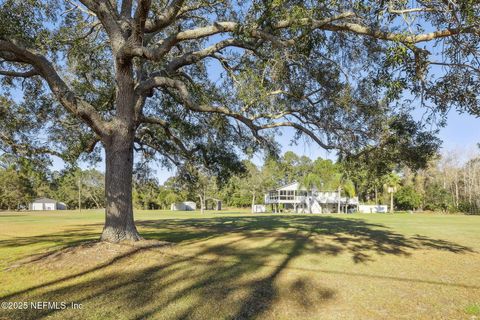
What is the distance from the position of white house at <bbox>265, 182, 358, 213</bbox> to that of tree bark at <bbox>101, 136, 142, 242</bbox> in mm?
59176

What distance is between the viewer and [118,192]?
10.4 metres

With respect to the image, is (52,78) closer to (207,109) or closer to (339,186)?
(207,109)

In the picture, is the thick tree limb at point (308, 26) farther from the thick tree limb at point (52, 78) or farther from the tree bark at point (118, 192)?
the tree bark at point (118, 192)

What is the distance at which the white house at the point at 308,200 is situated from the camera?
225 ft

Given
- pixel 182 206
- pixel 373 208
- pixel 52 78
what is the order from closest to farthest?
pixel 52 78 < pixel 373 208 < pixel 182 206

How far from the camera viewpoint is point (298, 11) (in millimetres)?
7516

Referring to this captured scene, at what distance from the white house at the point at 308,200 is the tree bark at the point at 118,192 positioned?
194ft

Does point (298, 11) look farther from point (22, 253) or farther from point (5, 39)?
point (22, 253)

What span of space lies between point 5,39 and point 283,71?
760 cm

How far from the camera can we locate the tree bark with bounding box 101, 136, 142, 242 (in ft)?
34.2

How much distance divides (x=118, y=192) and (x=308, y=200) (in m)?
61.1

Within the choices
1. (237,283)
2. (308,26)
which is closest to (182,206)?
(237,283)

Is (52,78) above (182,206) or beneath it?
above

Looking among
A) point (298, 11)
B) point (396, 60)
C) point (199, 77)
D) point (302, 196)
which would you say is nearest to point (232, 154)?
point (199, 77)
